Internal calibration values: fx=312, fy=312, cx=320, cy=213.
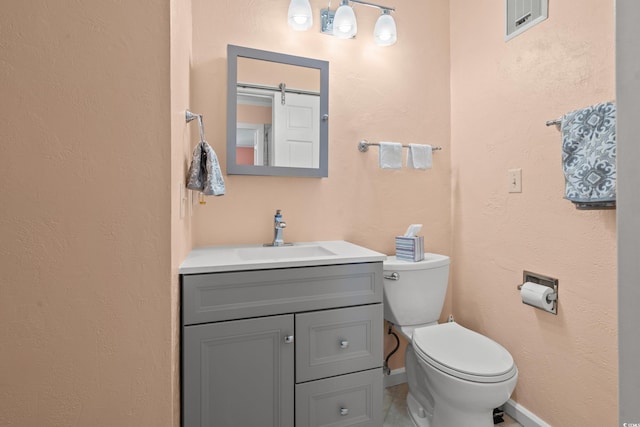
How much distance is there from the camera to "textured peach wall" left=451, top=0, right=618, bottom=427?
1.22 m

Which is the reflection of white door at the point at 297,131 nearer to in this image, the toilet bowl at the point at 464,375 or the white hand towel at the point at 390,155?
the white hand towel at the point at 390,155

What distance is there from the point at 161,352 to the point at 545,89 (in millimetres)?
1851

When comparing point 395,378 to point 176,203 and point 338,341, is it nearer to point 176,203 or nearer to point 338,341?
point 338,341

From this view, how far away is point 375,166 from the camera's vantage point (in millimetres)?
1865

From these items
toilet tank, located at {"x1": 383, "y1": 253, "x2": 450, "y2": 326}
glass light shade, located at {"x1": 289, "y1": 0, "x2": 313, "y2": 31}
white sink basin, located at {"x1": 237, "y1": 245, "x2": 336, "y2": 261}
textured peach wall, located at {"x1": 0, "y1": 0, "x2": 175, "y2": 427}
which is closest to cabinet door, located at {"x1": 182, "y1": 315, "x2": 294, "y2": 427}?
textured peach wall, located at {"x1": 0, "y1": 0, "x2": 175, "y2": 427}

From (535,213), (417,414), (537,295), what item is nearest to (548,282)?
(537,295)

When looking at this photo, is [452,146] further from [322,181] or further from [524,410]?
[524,410]

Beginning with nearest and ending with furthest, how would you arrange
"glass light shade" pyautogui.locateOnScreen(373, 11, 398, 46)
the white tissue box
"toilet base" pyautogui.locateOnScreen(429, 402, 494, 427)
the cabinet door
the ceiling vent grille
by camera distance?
the cabinet door → "toilet base" pyautogui.locateOnScreen(429, 402, 494, 427) → the ceiling vent grille → the white tissue box → "glass light shade" pyautogui.locateOnScreen(373, 11, 398, 46)

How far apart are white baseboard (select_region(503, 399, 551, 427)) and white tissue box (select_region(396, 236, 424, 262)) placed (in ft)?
2.82

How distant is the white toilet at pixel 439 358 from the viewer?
1.20 metres

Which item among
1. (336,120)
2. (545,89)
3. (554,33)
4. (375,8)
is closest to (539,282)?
(545,89)

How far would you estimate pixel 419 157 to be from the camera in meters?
1.86

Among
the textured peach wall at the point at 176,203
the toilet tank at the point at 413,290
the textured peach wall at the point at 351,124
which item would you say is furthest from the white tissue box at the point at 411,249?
A: the textured peach wall at the point at 176,203

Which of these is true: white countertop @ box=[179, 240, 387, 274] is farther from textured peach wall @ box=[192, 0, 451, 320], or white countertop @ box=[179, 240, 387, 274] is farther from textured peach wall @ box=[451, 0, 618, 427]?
textured peach wall @ box=[451, 0, 618, 427]
